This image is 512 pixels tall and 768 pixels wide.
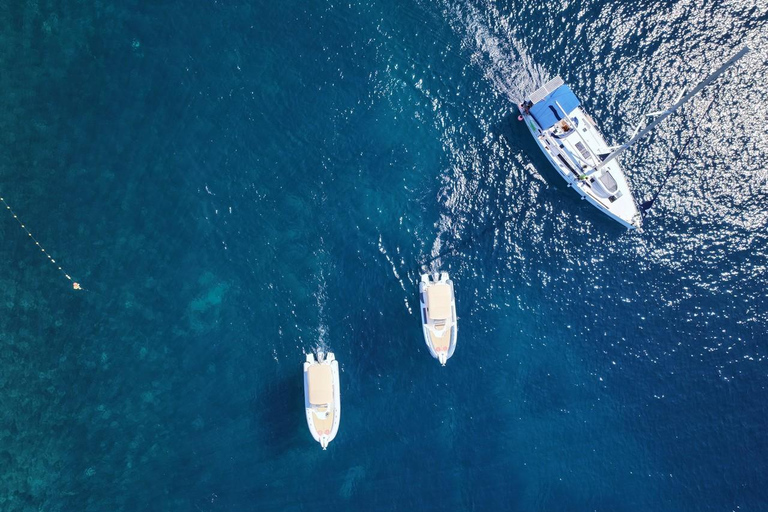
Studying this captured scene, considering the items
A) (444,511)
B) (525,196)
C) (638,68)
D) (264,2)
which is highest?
(264,2)

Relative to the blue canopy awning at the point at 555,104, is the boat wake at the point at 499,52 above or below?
above

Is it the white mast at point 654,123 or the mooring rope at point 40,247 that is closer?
the white mast at point 654,123

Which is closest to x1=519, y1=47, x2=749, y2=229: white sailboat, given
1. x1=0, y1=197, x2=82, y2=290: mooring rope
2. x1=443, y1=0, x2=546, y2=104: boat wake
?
x1=443, y1=0, x2=546, y2=104: boat wake

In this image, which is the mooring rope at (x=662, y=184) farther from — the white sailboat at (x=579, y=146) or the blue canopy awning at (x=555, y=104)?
the blue canopy awning at (x=555, y=104)

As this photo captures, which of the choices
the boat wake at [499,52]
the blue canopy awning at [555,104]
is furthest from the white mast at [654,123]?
the boat wake at [499,52]

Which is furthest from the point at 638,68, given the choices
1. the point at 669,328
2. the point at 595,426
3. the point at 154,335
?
the point at 154,335

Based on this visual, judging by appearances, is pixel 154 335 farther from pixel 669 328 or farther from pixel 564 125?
pixel 669 328

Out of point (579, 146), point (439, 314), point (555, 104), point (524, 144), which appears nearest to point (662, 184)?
point (579, 146)
